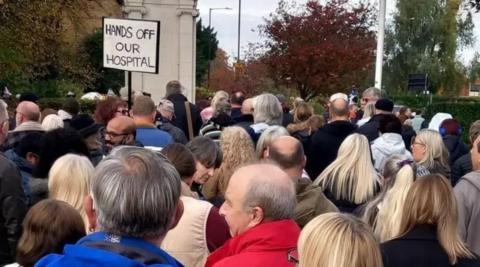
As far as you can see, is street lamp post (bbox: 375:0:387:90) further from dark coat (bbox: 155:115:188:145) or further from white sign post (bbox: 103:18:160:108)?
dark coat (bbox: 155:115:188:145)

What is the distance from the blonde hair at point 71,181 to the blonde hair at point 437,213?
197 centimetres

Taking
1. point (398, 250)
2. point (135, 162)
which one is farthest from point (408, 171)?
point (135, 162)

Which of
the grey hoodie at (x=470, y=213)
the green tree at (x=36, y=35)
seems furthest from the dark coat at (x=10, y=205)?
the green tree at (x=36, y=35)


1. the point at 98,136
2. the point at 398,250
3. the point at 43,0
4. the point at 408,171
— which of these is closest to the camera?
the point at 398,250

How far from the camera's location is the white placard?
8.96m

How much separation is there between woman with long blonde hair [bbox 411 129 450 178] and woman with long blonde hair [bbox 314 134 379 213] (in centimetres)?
116

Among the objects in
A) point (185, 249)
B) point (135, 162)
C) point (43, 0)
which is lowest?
point (185, 249)

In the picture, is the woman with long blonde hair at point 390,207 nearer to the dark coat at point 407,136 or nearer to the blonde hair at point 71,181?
the blonde hair at point 71,181

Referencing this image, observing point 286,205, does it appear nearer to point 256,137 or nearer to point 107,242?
point 107,242

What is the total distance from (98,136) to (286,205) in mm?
3739

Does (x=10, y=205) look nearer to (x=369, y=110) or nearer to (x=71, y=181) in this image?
(x=71, y=181)

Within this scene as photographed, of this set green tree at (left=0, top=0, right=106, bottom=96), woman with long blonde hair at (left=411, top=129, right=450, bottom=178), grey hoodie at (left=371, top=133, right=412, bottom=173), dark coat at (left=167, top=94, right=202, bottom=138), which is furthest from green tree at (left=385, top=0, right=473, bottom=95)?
woman with long blonde hair at (left=411, top=129, right=450, bottom=178)

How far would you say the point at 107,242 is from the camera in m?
2.60

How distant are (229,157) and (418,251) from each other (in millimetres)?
2378
